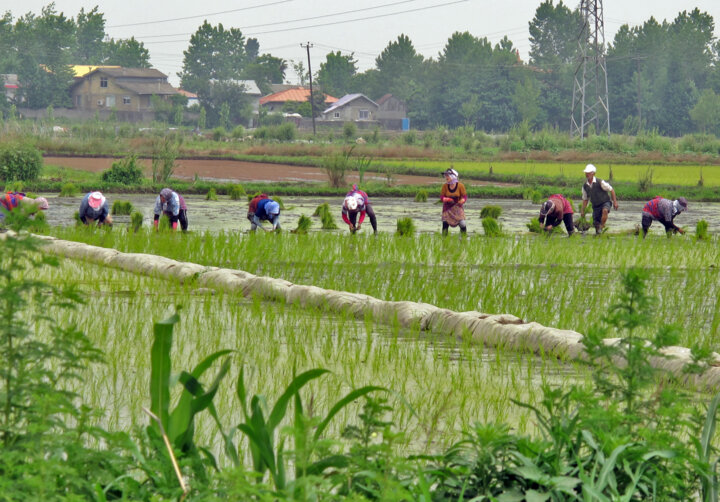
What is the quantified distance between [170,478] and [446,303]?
579 cm

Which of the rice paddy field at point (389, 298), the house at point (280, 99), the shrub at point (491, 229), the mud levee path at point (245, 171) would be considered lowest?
the rice paddy field at point (389, 298)

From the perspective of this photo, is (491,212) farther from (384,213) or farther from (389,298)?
(389,298)

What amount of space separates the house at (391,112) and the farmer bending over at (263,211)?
7920 centimetres

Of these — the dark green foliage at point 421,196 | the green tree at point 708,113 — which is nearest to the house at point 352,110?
the green tree at point 708,113

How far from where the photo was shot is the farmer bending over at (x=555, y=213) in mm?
14742

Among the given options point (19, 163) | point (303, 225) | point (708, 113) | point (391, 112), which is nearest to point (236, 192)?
point (19, 163)

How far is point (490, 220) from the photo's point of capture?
49.1 feet

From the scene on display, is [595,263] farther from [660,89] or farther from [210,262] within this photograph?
[660,89]

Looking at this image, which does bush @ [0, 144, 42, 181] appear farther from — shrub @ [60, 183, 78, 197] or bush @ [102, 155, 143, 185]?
shrub @ [60, 183, 78, 197]

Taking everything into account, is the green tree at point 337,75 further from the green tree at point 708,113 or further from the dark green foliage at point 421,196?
the dark green foliage at point 421,196

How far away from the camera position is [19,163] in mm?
25812

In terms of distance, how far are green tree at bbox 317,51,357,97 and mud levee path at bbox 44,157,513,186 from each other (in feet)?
222

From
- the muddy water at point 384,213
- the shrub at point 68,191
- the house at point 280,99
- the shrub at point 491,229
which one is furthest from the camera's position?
the house at point 280,99

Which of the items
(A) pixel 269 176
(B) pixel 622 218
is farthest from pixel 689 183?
(A) pixel 269 176
